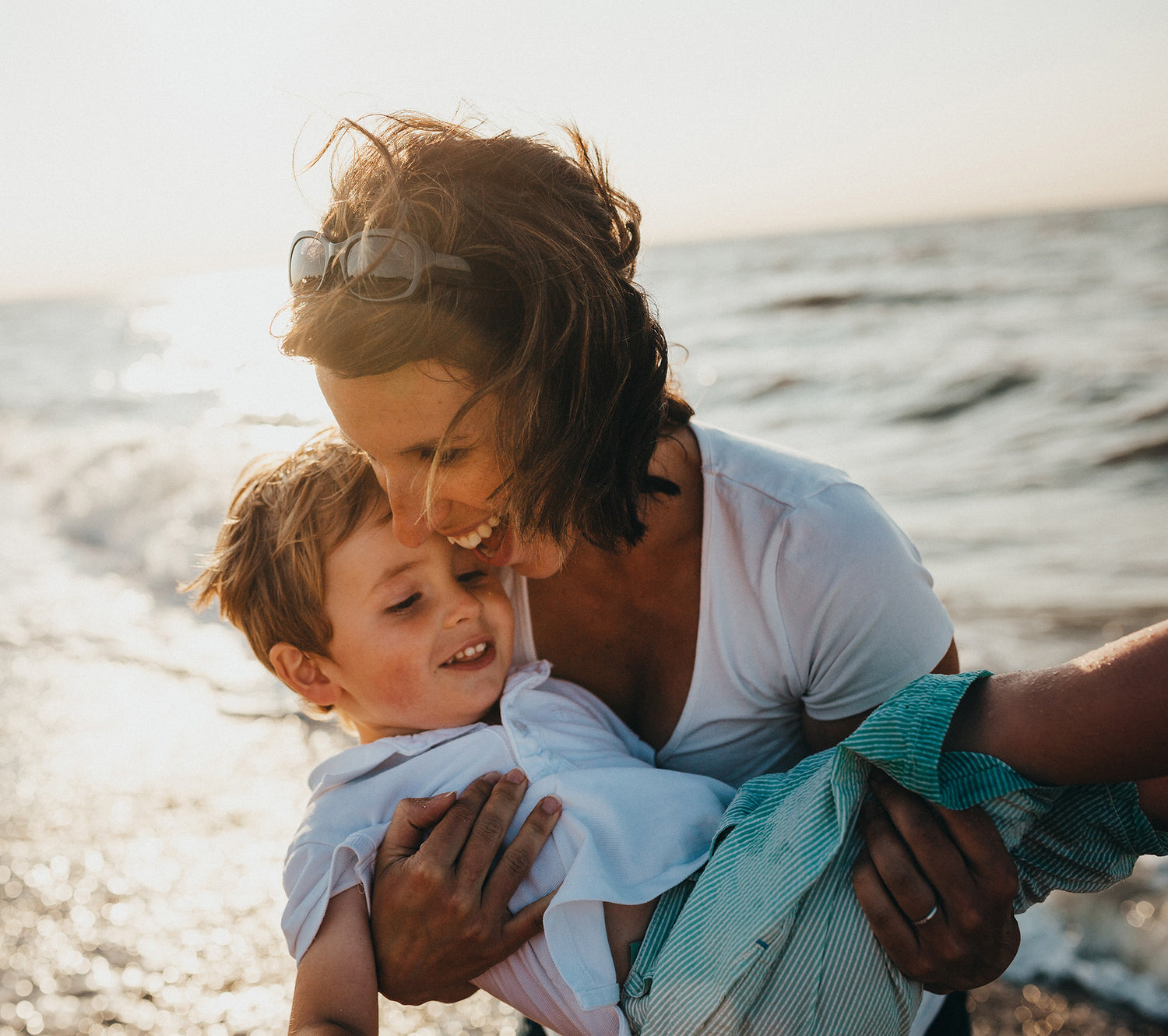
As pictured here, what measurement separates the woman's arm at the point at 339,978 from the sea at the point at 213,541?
111 cm

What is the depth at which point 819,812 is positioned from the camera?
1.48 meters

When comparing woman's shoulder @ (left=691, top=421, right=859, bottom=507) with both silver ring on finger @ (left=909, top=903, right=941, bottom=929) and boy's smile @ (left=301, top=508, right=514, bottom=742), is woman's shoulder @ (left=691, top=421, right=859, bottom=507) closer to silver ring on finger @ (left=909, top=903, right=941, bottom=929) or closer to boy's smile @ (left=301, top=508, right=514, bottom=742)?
boy's smile @ (left=301, top=508, right=514, bottom=742)

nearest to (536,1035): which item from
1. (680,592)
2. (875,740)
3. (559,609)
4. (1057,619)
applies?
(559,609)

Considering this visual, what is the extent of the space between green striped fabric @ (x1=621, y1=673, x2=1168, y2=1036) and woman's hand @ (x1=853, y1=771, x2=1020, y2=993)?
35mm

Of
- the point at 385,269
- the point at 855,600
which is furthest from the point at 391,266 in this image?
the point at 855,600

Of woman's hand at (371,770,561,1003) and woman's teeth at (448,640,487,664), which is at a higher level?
woman's teeth at (448,640,487,664)

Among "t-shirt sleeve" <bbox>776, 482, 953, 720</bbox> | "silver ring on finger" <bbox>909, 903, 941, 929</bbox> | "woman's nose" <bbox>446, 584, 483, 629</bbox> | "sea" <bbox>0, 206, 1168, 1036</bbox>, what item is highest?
"t-shirt sleeve" <bbox>776, 482, 953, 720</bbox>

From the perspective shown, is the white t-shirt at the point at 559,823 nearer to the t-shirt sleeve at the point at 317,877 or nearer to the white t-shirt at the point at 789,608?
the t-shirt sleeve at the point at 317,877

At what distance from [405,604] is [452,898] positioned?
70 cm

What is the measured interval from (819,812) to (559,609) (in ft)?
2.82

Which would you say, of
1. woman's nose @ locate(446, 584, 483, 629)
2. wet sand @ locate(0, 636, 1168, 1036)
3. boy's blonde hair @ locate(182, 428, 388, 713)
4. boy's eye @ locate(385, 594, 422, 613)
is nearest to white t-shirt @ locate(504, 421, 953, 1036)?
woman's nose @ locate(446, 584, 483, 629)

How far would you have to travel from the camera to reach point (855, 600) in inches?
69.2

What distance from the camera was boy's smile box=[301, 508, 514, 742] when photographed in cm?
211

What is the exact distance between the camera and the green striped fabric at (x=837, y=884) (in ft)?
4.45
